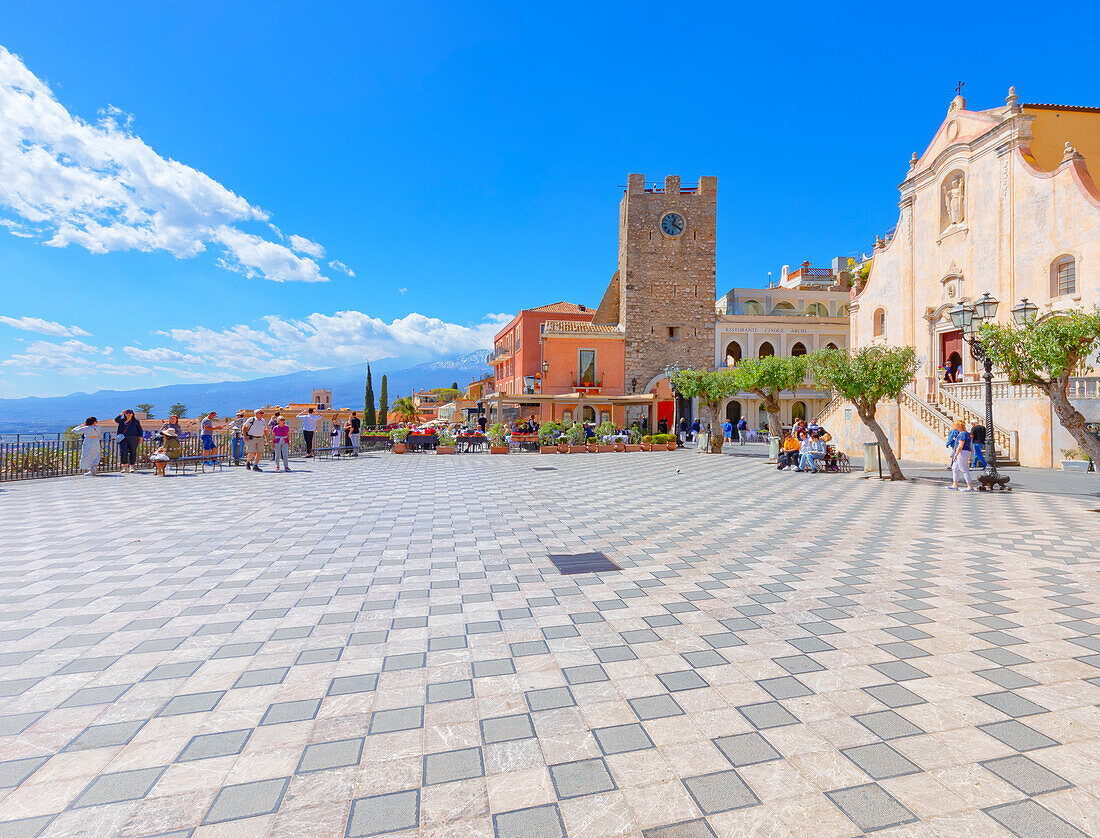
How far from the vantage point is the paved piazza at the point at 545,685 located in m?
2.22

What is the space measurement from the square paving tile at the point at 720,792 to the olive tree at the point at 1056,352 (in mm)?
10706

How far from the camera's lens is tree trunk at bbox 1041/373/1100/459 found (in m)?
9.38

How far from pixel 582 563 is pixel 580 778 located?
11.4 feet

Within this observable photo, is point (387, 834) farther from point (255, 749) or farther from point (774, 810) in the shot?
point (774, 810)

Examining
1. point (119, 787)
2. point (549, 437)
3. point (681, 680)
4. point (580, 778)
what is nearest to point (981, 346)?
point (681, 680)

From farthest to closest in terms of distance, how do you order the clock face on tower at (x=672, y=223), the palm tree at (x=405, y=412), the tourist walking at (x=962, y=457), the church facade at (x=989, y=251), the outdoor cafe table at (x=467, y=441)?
the palm tree at (x=405, y=412)
the clock face on tower at (x=672, y=223)
the outdoor cafe table at (x=467, y=441)
the church facade at (x=989, y=251)
the tourist walking at (x=962, y=457)

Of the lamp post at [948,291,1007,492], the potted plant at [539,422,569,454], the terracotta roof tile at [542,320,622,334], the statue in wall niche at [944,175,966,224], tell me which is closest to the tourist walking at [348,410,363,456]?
the potted plant at [539,422,569,454]

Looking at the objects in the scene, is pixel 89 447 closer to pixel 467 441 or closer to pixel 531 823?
pixel 467 441

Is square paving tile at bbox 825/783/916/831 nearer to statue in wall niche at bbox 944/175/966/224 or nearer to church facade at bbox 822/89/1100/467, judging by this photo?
church facade at bbox 822/89/1100/467

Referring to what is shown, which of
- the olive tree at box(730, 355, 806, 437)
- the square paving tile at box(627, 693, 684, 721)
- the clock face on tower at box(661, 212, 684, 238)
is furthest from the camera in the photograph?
the clock face on tower at box(661, 212, 684, 238)

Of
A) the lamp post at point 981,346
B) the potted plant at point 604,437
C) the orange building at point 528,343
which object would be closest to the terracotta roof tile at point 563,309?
the orange building at point 528,343

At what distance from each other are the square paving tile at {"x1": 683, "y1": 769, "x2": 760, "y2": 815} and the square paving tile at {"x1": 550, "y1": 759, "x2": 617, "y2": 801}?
0.35 metres

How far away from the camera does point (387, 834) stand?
2057 millimetres

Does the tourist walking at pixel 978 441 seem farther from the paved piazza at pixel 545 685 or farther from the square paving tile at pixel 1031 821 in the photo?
the square paving tile at pixel 1031 821
